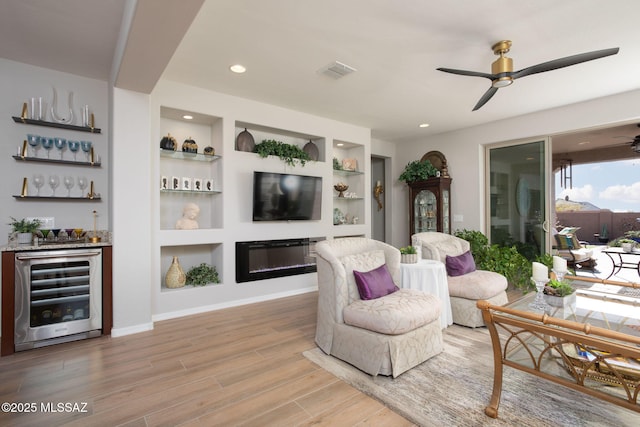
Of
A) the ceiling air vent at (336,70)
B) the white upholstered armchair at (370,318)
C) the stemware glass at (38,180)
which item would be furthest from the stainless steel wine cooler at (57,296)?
the ceiling air vent at (336,70)

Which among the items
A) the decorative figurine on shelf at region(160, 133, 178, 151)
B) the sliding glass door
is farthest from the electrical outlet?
the sliding glass door

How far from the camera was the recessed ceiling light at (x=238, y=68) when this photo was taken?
326 cm

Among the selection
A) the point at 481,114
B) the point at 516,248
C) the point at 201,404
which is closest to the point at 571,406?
the point at 201,404

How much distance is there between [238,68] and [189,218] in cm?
194

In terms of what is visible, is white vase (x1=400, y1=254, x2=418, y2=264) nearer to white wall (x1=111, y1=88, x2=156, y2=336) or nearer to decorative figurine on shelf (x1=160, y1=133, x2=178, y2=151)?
white wall (x1=111, y1=88, x2=156, y2=336)

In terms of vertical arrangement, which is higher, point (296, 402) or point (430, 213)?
point (430, 213)

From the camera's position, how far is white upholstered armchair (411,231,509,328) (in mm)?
3229

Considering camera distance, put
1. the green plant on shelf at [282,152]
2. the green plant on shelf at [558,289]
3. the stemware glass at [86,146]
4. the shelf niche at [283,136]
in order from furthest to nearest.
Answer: the shelf niche at [283,136] → the green plant on shelf at [282,152] → the stemware glass at [86,146] → the green plant on shelf at [558,289]

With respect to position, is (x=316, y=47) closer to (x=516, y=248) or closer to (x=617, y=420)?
(x=617, y=420)

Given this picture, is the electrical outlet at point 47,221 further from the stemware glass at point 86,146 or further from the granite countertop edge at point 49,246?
the stemware glass at point 86,146

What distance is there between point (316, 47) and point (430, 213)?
13.3ft

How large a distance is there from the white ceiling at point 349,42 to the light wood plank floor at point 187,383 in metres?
2.47

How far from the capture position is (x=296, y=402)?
199cm

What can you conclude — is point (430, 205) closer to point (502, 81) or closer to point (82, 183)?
point (502, 81)
